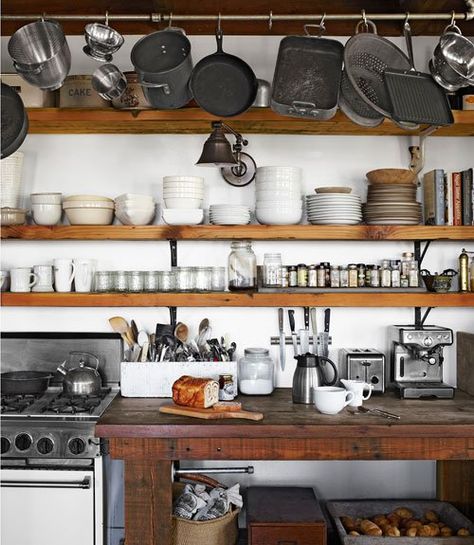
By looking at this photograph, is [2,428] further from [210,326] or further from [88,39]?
[88,39]

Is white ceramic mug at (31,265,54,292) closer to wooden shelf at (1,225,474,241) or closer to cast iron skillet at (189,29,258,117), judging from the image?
wooden shelf at (1,225,474,241)

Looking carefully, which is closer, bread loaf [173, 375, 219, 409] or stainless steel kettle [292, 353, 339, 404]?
bread loaf [173, 375, 219, 409]

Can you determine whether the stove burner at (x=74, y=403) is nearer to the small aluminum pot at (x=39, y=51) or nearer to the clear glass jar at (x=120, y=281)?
the clear glass jar at (x=120, y=281)

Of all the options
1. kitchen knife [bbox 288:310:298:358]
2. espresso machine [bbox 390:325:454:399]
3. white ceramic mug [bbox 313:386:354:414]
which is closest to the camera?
white ceramic mug [bbox 313:386:354:414]

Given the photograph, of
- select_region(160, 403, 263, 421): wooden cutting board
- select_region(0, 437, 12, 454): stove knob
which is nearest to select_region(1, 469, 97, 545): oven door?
select_region(0, 437, 12, 454): stove knob

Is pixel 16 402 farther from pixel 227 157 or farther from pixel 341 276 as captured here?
pixel 341 276

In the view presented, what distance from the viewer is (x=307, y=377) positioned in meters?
2.90

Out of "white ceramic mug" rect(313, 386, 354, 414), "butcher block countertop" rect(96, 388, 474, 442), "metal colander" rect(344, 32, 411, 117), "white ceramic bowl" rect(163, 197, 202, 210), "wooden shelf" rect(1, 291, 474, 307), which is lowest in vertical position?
"butcher block countertop" rect(96, 388, 474, 442)

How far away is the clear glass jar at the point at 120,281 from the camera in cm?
317

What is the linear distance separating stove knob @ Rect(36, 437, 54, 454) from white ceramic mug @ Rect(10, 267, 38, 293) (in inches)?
32.2

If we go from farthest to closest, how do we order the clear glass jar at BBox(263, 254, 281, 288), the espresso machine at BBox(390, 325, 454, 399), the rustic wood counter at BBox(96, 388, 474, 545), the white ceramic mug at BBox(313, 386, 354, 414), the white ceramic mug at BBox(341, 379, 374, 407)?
the clear glass jar at BBox(263, 254, 281, 288), the espresso machine at BBox(390, 325, 454, 399), the white ceramic mug at BBox(341, 379, 374, 407), the white ceramic mug at BBox(313, 386, 354, 414), the rustic wood counter at BBox(96, 388, 474, 545)

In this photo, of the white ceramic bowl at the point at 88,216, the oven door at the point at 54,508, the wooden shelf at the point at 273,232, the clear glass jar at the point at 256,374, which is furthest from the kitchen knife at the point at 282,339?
the oven door at the point at 54,508

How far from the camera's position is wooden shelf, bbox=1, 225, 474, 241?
304 cm

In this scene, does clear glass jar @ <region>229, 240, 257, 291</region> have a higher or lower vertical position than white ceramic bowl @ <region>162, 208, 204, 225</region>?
lower
